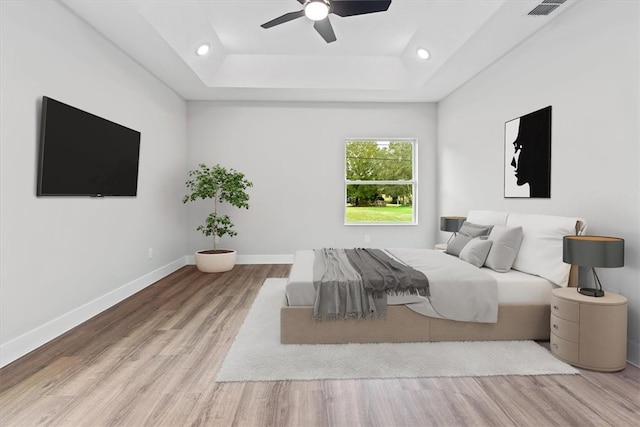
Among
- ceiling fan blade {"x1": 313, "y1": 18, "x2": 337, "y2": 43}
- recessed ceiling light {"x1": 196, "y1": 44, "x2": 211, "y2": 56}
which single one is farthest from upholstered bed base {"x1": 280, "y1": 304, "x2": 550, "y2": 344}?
recessed ceiling light {"x1": 196, "y1": 44, "x2": 211, "y2": 56}

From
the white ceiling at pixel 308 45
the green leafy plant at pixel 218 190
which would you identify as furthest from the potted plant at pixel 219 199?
the white ceiling at pixel 308 45

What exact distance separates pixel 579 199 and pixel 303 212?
4.00 meters

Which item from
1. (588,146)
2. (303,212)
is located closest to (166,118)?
(303,212)

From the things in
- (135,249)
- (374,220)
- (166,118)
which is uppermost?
(166,118)

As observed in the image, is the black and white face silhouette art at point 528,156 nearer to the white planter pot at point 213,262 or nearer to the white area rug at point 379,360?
the white area rug at point 379,360

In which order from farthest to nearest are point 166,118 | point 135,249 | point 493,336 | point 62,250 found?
point 166,118 → point 135,249 → point 62,250 → point 493,336

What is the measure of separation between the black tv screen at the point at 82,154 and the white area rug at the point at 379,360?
1959 mm

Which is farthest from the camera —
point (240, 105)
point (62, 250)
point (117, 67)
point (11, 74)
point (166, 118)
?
point (240, 105)

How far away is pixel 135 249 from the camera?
432cm

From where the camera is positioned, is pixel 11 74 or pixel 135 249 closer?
pixel 11 74

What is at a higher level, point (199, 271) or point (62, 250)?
point (62, 250)

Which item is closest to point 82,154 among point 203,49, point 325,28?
point 203,49

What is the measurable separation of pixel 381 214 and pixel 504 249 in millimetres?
3169

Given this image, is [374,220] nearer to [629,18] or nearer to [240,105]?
[240,105]
